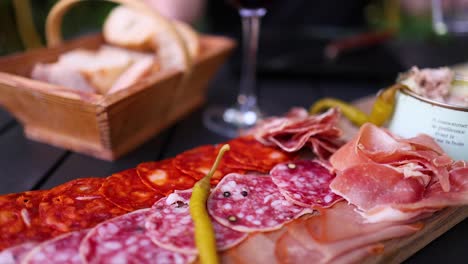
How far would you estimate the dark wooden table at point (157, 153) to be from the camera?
0.68 m

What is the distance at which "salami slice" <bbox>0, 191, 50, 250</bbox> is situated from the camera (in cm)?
55

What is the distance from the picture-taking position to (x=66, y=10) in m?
1.09

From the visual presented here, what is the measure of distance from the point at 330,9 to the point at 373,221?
69.8 inches

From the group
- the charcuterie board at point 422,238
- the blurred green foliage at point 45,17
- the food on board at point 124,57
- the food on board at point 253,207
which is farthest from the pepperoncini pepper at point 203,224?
the blurred green foliage at point 45,17

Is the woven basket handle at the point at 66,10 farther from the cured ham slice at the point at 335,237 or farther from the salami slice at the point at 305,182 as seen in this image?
the cured ham slice at the point at 335,237

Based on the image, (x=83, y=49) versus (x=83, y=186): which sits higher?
(x=83, y=49)

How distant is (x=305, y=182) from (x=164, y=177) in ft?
0.80

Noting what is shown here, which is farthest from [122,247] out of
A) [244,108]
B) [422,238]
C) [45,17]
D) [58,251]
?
[45,17]

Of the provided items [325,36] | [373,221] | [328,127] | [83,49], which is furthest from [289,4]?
[373,221]

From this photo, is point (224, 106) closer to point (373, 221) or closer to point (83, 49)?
point (83, 49)

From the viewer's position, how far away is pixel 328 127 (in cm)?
84

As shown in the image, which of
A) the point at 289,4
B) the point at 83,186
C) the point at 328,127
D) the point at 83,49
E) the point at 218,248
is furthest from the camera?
the point at 289,4

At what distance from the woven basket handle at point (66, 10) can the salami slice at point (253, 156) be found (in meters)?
0.24

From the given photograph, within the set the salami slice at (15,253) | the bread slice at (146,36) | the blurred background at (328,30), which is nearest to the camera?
the salami slice at (15,253)
